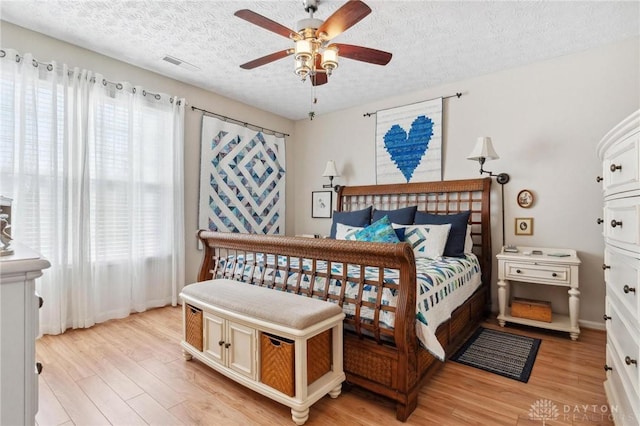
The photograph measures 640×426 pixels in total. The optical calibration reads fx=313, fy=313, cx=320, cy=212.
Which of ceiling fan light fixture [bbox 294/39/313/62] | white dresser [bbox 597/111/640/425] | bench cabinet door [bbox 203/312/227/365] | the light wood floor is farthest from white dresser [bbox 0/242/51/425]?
white dresser [bbox 597/111/640/425]

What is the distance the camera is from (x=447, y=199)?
365cm

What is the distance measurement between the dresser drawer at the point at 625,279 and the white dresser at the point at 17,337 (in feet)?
6.66

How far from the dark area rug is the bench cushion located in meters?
1.29

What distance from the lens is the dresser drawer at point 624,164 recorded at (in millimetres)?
1189

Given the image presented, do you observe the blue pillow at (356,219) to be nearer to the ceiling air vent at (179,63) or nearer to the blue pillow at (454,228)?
the blue pillow at (454,228)

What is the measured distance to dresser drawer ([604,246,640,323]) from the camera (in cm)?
119

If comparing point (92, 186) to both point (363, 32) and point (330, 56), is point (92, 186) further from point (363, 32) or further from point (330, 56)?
point (363, 32)

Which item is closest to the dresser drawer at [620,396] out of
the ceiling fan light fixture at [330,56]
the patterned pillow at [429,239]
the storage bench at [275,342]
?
the storage bench at [275,342]

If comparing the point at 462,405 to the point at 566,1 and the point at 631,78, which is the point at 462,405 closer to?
the point at 566,1

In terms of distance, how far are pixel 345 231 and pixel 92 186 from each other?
2.54m

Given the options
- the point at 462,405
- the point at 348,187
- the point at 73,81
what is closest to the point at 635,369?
the point at 462,405

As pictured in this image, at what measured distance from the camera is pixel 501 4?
7.51 feet

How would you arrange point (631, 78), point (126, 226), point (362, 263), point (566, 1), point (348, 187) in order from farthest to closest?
point (348, 187) → point (126, 226) → point (631, 78) → point (566, 1) → point (362, 263)

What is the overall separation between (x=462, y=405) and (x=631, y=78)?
125 inches
